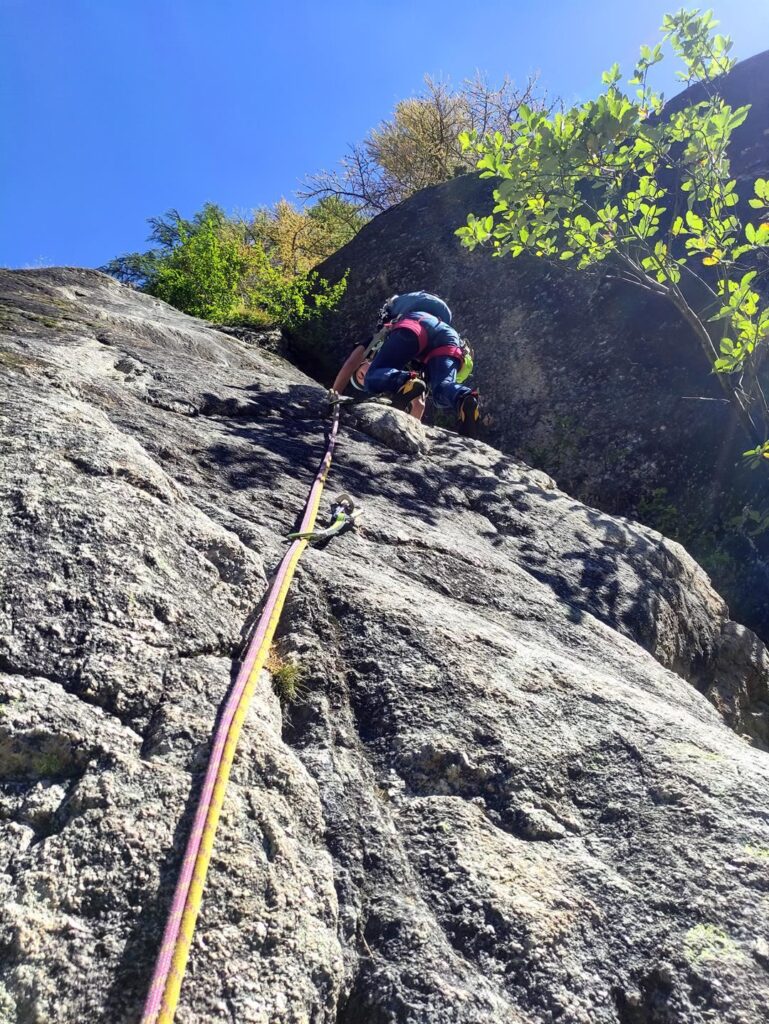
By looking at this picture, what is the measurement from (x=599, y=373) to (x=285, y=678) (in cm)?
672

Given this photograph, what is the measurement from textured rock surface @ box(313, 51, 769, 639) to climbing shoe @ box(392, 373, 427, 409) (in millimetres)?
2683

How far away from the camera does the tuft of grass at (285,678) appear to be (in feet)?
7.32

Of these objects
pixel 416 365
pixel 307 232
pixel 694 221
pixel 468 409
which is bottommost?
pixel 468 409

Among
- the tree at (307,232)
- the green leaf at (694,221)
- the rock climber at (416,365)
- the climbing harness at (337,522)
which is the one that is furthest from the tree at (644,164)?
the tree at (307,232)

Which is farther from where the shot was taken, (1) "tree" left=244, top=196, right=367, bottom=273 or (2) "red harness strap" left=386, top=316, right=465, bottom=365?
(1) "tree" left=244, top=196, right=367, bottom=273

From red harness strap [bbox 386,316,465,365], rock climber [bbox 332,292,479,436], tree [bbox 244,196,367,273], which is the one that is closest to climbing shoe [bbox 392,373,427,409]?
rock climber [bbox 332,292,479,436]

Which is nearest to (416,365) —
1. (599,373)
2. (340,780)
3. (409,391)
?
(409,391)

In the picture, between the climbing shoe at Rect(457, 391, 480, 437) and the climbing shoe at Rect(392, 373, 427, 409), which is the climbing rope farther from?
the climbing shoe at Rect(392, 373, 427, 409)

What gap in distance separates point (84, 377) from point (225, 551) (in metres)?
1.91

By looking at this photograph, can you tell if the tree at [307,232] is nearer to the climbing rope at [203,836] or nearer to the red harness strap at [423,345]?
the red harness strap at [423,345]

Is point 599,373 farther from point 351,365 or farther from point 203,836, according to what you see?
point 203,836

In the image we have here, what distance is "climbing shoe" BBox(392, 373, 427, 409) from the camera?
546 centimetres

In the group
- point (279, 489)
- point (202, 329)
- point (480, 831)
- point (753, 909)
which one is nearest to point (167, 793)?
point (480, 831)

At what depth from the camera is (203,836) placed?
1.55 meters
